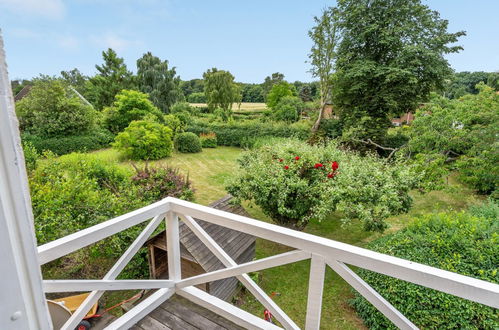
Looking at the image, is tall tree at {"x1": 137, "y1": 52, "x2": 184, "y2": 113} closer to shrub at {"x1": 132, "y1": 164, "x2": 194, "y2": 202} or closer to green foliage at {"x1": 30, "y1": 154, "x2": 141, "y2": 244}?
shrub at {"x1": 132, "y1": 164, "x2": 194, "y2": 202}

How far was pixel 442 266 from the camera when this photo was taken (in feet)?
10.6

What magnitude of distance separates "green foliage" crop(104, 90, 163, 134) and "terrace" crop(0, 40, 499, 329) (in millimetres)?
15343

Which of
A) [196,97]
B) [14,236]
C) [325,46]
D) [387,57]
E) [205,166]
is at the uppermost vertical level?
[325,46]

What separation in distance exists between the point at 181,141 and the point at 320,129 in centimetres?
881

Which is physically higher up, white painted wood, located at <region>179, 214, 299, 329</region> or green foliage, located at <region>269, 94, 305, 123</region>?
green foliage, located at <region>269, 94, 305, 123</region>

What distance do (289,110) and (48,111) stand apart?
702 inches

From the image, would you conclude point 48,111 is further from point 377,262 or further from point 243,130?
point 377,262

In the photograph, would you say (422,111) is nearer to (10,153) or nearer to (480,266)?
(480,266)

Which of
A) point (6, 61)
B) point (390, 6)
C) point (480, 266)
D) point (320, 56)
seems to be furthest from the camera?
point (320, 56)

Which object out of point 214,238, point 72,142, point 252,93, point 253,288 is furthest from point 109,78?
point 252,93

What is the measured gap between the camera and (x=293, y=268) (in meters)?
5.32

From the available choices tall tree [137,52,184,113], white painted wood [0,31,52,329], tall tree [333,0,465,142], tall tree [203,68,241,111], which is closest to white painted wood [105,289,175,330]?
white painted wood [0,31,52,329]

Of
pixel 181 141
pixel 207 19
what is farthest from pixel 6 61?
pixel 181 141

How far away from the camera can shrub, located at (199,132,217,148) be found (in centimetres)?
1683
